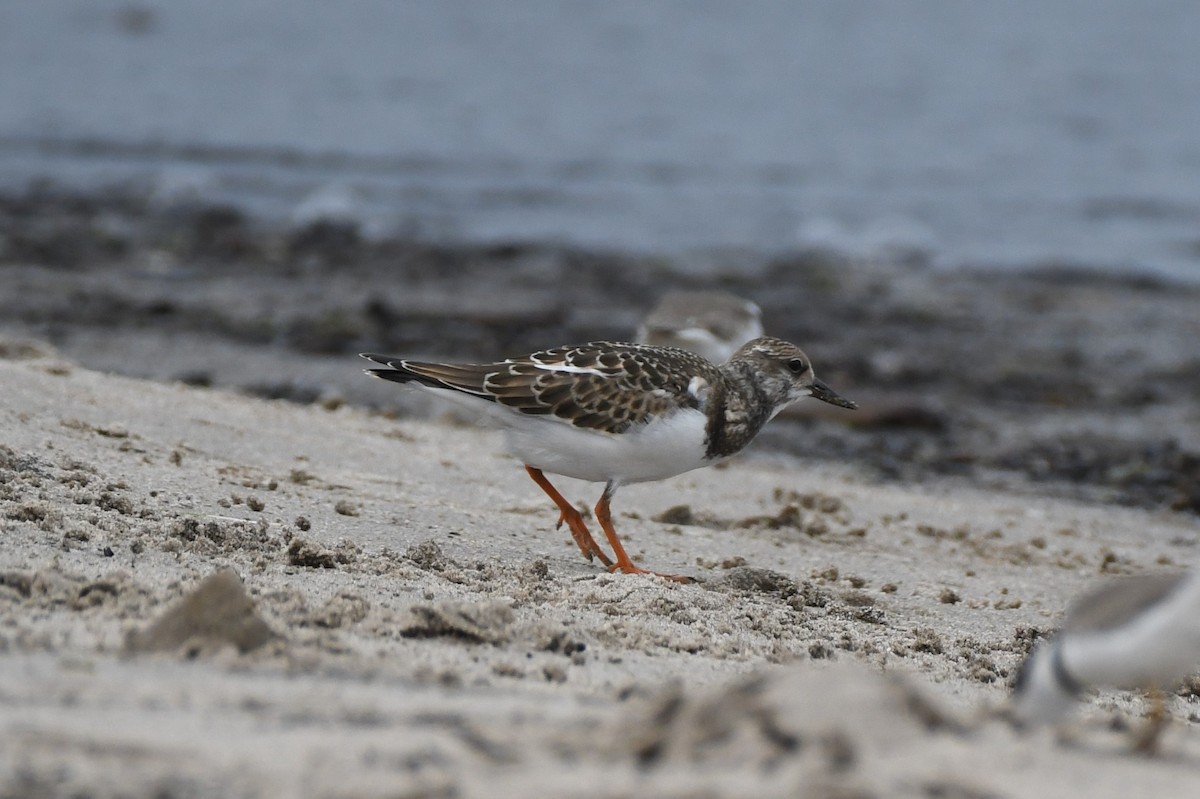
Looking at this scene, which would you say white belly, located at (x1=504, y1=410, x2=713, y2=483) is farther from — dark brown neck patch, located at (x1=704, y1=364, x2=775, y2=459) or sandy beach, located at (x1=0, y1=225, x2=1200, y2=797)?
sandy beach, located at (x1=0, y1=225, x2=1200, y2=797)

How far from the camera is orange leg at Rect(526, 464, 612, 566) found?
15.9 ft

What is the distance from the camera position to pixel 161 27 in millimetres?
25859

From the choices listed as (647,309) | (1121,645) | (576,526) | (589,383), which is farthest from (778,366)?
(647,309)

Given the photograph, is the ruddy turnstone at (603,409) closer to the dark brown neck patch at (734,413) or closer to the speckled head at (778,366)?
the dark brown neck patch at (734,413)

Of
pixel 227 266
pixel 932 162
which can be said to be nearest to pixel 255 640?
pixel 227 266

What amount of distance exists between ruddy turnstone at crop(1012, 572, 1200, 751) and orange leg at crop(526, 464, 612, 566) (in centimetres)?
213

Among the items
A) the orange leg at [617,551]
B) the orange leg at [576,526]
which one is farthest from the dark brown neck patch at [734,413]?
the orange leg at [576,526]

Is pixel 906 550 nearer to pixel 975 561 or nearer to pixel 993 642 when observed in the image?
pixel 975 561

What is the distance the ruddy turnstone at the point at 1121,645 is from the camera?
2674 mm

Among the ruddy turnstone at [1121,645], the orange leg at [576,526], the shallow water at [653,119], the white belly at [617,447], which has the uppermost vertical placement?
the ruddy turnstone at [1121,645]

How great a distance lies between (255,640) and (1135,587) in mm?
1863

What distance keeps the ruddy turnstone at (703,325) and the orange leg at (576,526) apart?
2.03 m

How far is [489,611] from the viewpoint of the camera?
350cm

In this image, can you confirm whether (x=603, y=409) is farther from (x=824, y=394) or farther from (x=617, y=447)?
(x=824, y=394)
